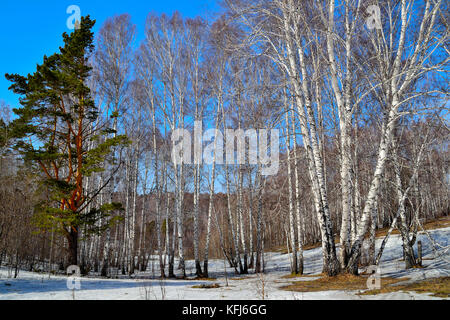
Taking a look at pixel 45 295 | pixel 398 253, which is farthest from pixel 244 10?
pixel 398 253

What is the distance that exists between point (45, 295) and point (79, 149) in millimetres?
6546

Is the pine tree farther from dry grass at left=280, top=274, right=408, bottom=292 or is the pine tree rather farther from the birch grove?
dry grass at left=280, top=274, right=408, bottom=292

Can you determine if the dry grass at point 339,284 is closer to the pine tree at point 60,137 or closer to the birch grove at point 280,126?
the birch grove at point 280,126

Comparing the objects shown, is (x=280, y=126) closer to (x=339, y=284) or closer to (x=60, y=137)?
(x=339, y=284)

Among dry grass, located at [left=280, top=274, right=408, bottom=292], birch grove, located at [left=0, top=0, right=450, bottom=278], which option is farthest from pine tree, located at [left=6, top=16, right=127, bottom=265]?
dry grass, located at [left=280, top=274, right=408, bottom=292]

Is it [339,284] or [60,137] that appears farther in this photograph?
[60,137]

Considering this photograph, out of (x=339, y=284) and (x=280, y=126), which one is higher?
(x=280, y=126)

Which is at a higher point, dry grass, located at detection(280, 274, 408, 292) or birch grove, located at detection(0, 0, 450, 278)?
birch grove, located at detection(0, 0, 450, 278)

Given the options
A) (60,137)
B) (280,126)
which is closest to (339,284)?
(280,126)

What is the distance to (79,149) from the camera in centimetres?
1088
